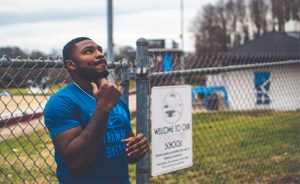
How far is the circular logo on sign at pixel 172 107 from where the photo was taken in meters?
3.11

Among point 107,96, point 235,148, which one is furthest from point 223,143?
point 107,96

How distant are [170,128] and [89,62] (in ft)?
3.62

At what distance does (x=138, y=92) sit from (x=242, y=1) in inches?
2831

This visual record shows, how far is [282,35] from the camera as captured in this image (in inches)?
1111

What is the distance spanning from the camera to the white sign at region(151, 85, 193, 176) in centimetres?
304

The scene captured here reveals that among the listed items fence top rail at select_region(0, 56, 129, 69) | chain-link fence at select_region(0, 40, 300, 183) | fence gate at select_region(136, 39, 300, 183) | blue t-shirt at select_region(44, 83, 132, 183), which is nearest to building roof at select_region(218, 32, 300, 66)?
chain-link fence at select_region(0, 40, 300, 183)

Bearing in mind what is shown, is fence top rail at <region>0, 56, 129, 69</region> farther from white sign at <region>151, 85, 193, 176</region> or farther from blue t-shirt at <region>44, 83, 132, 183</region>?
white sign at <region>151, 85, 193, 176</region>

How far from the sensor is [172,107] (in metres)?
3.17

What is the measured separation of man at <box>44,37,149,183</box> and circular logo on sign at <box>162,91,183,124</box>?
650 mm

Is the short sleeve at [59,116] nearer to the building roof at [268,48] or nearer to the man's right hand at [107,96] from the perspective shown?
the man's right hand at [107,96]

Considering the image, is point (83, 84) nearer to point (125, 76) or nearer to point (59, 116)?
point (59, 116)

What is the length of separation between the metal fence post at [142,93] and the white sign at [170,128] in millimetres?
54

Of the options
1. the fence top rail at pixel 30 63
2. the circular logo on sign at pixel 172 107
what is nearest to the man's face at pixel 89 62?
the fence top rail at pixel 30 63

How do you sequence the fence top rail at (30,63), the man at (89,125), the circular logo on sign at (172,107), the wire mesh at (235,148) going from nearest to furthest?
1. the man at (89,125)
2. the fence top rail at (30,63)
3. the circular logo on sign at (172,107)
4. the wire mesh at (235,148)
